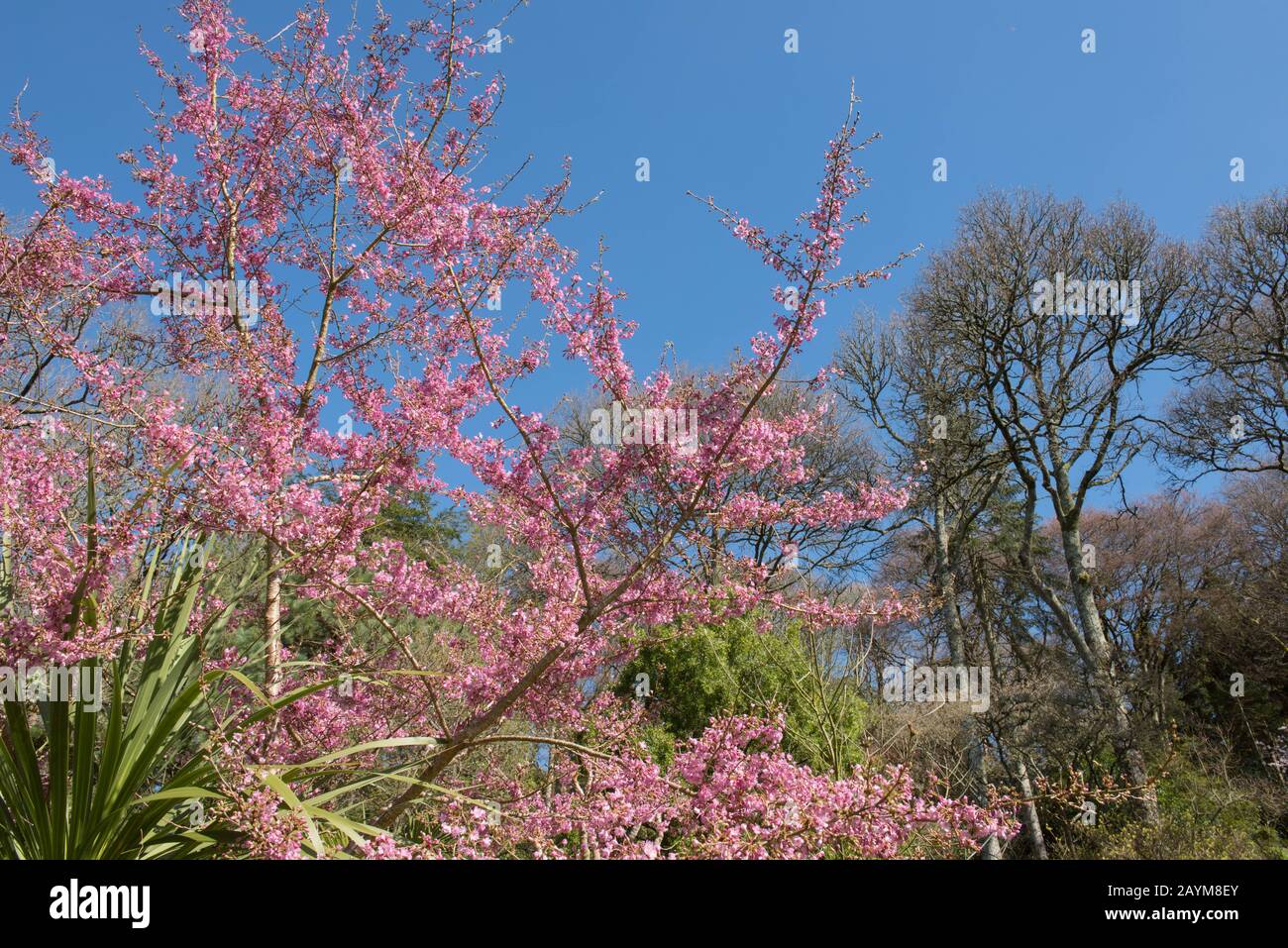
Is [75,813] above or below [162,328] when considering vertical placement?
below

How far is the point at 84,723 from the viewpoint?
3750 millimetres

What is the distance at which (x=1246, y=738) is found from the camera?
15.4m

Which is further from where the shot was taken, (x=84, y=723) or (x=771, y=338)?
(x=771, y=338)

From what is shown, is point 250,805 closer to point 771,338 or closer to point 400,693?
point 400,693

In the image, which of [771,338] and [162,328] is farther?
[162,328]

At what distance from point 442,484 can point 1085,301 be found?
1346 cm
